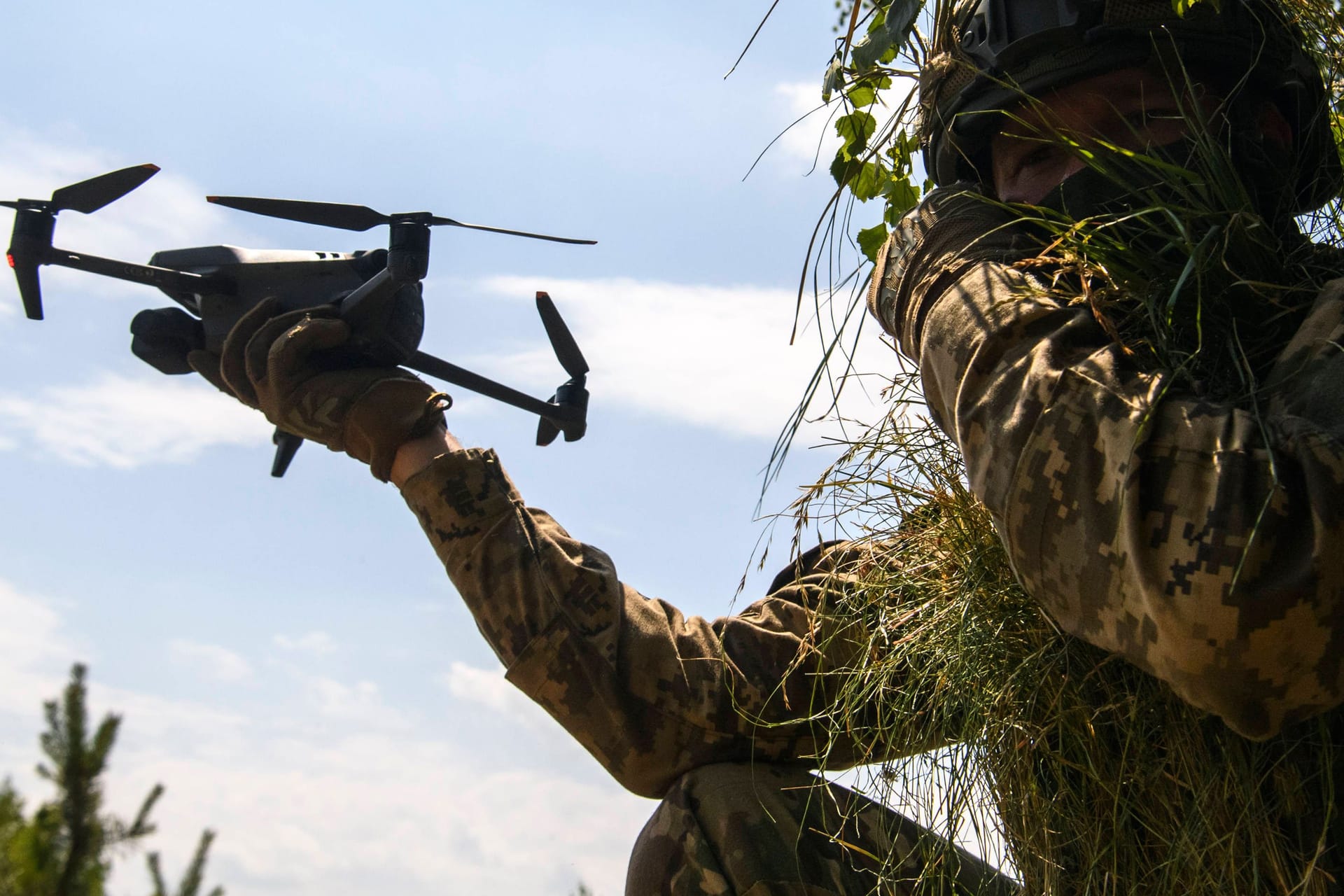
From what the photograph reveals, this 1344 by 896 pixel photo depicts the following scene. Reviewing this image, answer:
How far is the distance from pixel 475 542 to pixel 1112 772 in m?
1.73

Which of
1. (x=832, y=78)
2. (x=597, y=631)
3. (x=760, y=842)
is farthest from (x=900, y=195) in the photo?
(x=760, y=842)

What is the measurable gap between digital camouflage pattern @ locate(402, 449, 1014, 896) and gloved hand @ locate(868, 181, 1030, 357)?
0.53 m

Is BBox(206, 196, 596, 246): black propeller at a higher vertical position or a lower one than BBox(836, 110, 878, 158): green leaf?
higher

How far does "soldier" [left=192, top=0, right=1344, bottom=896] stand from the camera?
153cm

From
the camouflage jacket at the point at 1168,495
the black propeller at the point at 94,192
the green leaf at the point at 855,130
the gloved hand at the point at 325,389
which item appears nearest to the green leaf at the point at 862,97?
the green leaf at the point at 855,130

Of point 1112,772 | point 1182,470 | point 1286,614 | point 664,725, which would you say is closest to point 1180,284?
point 1182,470

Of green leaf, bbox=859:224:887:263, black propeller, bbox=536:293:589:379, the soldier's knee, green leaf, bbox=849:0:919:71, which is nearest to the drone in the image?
black propeller, bbox=536:293:589:379

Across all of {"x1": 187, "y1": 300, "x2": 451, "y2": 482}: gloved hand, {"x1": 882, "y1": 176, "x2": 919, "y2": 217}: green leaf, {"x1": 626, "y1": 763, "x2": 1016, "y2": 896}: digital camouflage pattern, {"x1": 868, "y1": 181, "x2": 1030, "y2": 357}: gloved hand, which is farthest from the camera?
{"x1": 187, "y1": 300, "x2": 451, "y2": 482}: gloved hand

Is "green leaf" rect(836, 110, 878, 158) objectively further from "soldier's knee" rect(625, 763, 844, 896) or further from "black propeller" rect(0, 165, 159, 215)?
"black propeller" rect(0, 165, 159, 215)

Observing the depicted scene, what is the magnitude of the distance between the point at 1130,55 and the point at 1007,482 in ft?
3.22

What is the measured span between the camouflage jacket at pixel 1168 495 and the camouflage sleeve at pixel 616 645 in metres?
1.04

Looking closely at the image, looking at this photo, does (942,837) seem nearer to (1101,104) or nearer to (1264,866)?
(1264,866)

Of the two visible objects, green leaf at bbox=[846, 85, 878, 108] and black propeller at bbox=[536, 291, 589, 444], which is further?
black propeller at bbox=[536, 291, 589, 444]

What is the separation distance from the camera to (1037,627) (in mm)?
1885
